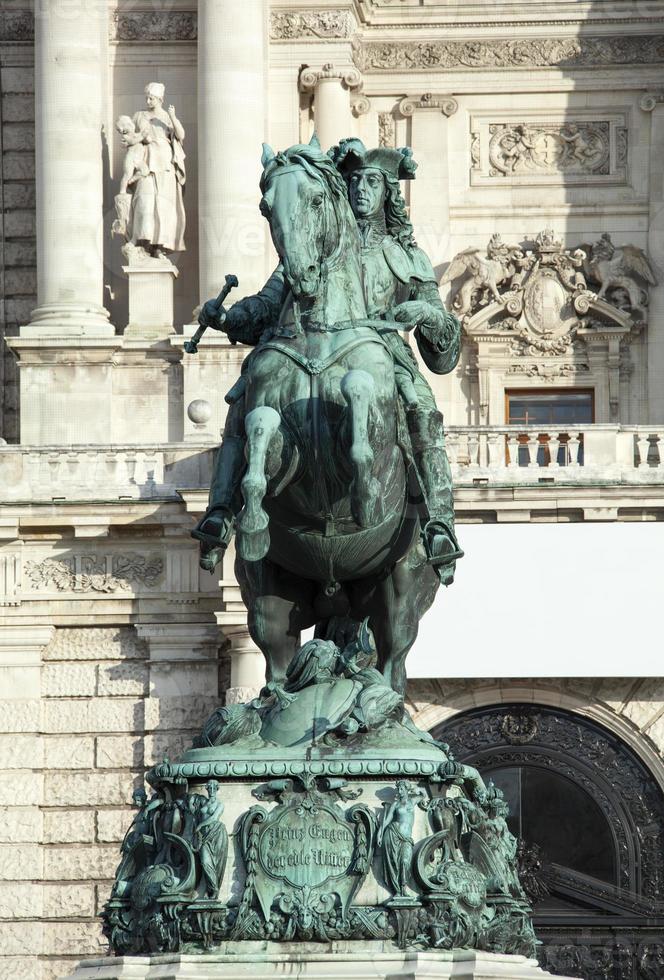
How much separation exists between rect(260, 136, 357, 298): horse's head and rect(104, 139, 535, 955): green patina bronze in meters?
0.01

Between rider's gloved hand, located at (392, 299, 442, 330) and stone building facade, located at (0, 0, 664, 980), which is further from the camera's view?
stone building facade, located at (0, 0, 664, 980)

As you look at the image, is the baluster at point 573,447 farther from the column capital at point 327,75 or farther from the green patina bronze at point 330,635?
the green patina bronze at point 330,635

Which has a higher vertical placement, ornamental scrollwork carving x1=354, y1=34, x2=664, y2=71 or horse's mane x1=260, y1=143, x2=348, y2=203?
ornamental scrollwork carving x1=354, y1=34, x2=664, y2=71

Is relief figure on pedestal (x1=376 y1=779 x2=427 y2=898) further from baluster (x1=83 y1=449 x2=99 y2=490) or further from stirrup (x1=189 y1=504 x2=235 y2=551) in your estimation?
baluster (x1=83 y1=449 x2=99 y2=490)

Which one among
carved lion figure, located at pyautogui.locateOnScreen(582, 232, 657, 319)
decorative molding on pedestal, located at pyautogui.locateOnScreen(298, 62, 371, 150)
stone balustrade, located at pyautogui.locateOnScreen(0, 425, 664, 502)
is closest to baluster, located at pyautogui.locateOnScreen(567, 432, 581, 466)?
stone balustrade, located at pyautogui.locateOnScreen(0, 425, 664, 502)

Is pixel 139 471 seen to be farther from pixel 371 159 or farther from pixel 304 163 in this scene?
pixel 304 163

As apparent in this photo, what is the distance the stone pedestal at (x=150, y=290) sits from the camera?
3078cm

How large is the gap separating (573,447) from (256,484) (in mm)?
16200

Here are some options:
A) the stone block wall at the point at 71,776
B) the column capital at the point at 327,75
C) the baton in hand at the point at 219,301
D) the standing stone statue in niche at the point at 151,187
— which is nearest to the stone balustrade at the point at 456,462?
the stone block wall at the point at 71,776

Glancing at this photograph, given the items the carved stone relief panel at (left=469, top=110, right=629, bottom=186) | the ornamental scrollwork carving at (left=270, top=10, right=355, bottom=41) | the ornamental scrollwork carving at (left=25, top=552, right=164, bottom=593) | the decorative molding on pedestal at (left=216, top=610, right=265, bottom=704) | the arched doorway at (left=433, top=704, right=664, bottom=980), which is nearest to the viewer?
the arched doorway at (left=433, top=704, right=664, bottom=980)

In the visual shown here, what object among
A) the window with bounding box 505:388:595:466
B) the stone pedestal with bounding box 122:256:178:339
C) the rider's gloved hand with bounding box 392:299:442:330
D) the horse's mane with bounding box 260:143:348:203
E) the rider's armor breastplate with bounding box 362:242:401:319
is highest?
the stone pedestal with bounding box 122:256:178:339

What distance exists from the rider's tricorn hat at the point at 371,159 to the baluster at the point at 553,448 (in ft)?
47.6

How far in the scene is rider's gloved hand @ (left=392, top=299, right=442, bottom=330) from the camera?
1239cm

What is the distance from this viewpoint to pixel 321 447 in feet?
38.5
